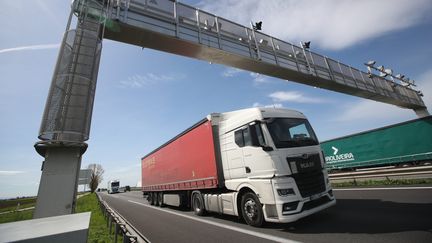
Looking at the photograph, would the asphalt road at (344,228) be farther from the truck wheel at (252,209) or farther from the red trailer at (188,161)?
the red trailer at (188,161)

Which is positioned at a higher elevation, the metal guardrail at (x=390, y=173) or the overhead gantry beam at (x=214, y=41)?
the overhead gantry beam at (x=214, y=41)

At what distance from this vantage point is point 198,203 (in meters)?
9.40

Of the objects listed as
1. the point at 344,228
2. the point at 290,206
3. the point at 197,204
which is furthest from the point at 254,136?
the point at 197,204

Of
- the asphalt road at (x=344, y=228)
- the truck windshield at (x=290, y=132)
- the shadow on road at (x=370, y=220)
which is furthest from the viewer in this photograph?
the truck windshield at (x=290, y=132)

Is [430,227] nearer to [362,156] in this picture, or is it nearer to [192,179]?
[192,179]

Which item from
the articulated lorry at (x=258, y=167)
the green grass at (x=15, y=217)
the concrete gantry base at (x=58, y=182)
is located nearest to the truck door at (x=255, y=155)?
the articulated lorry at (x=258, y=167)

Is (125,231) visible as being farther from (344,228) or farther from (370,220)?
(370,220)

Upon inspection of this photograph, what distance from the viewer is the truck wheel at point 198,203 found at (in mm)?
9070

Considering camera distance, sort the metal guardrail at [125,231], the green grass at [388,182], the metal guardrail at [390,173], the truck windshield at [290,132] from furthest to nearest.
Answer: the metal guardrail at [390,173] < the green grass at [388,182] < the truck windshield at [290,132] < the metal guardrail at [125,231]

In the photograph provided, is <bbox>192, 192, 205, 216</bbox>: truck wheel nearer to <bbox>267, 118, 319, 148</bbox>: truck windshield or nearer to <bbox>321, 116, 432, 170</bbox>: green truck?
<bbox>267, 118, 319, 148</bbox>: truck windshield

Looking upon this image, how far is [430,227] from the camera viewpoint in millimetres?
4457

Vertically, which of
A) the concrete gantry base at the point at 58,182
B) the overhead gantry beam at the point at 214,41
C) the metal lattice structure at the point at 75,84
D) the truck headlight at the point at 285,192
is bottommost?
the truck headlight at the point at 285,192

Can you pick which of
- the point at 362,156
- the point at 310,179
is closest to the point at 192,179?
the point at 310,179

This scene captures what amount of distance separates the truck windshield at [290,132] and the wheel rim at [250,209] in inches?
70.4
